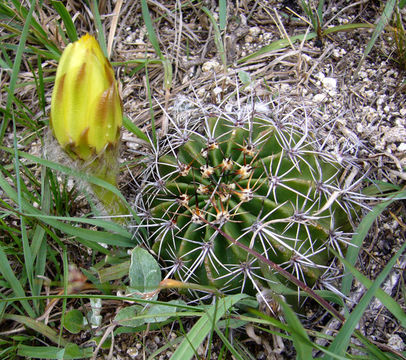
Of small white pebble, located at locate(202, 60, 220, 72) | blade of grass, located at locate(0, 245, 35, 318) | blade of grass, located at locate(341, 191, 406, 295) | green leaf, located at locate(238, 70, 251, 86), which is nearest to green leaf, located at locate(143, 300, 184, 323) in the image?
blade of grass, located at locate(0, 245, 35, 318)

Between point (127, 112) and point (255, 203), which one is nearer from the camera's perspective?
point (255, 203)

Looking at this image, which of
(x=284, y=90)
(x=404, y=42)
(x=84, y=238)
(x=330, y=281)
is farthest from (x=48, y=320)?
(x=404, y=42)

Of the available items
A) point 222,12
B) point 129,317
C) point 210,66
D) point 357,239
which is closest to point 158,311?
point 129,317

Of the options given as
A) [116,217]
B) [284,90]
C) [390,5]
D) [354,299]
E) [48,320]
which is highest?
[390,5]

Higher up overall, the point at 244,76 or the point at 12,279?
the point at 244,76

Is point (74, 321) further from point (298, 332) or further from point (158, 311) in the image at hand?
point (298, 332)

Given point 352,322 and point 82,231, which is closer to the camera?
point 352,322

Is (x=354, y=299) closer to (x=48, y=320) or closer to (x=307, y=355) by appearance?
(x=307, y=355)
